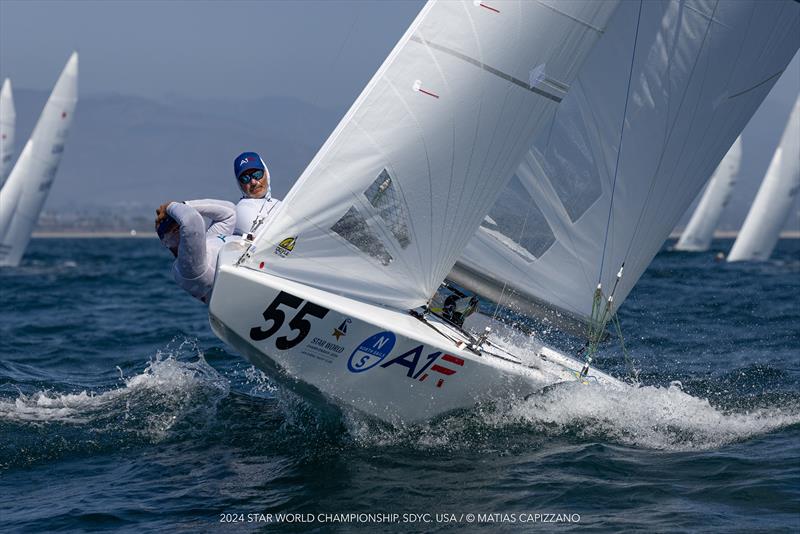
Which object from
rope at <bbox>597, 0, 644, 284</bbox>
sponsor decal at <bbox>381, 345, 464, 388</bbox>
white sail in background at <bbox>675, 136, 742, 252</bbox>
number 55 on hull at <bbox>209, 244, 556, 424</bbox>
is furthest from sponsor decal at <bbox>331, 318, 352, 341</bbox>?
white sail in background at <bbox>675, 136, 742, 252</bbox>

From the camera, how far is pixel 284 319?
596cm

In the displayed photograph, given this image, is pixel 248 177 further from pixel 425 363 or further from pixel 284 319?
pixel 425 363

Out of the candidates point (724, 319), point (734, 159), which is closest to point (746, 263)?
point (734, 159)

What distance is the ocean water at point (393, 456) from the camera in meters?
5.21

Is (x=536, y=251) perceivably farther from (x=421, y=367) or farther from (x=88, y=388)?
(x=88, y=388)

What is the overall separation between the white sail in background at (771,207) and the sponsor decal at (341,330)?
2999cm

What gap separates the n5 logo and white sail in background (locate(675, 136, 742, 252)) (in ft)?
122

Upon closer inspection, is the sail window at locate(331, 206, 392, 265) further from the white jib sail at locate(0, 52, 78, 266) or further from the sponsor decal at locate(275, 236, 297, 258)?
the white jib sail at locate(0, 52, 78, 266)

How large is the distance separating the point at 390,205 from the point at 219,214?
1.75 metres

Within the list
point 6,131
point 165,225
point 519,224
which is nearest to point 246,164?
point 165,225

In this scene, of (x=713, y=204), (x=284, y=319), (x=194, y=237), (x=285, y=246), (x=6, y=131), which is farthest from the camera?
(x=713, y=204)

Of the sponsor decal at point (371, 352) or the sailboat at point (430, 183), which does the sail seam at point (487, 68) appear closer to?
the sailboat at point (430, 183)

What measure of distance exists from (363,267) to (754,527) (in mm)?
2791

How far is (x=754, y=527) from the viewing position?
188 inches
